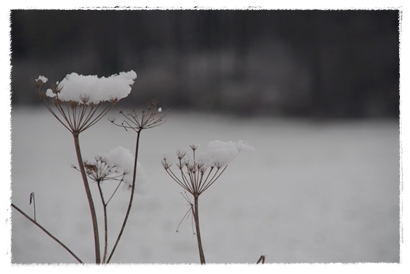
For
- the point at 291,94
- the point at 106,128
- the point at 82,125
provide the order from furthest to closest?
the point at 291,94 < the point at 106,128 < the point at 82,125

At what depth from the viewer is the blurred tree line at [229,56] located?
1423 mm

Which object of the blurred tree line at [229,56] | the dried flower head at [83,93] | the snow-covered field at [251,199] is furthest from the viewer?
the snow-covered field at [251,199]

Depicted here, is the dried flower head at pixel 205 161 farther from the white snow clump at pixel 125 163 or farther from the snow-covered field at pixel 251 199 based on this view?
the snow-covered field at pixel 251 199

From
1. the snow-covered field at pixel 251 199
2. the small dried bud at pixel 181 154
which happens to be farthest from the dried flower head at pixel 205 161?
the snow-covered field at pixel 251 199

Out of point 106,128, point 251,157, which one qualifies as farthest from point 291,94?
point 106,128

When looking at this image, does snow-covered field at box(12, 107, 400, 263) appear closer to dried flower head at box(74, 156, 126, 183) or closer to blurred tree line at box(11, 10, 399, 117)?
blurred tree line at box(11, 10, 399, 117)

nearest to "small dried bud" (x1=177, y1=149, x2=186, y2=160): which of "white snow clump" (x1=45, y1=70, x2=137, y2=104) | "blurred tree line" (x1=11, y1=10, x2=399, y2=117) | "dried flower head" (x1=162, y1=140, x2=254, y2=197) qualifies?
"dried flower head" (x1=162, y1=140, x2=254, y2=197)

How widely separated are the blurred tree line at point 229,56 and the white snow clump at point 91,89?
0.40 m

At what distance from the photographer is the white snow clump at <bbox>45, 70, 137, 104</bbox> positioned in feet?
1.65

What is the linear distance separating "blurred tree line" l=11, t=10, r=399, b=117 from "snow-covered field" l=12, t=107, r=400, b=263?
207 millimetres

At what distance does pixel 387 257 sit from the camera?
2.44 meters
